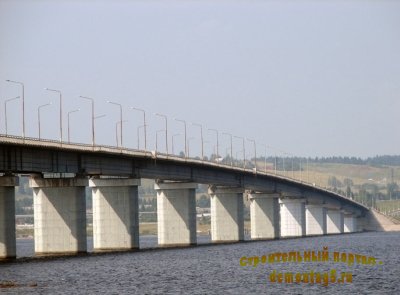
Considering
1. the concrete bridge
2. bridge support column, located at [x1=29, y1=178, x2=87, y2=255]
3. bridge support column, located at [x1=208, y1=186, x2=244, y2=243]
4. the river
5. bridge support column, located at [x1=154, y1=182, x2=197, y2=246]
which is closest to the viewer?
the river

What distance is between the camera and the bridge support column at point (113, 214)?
137250mm

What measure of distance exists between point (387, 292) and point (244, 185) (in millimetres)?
114733

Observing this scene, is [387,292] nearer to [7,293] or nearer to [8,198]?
[7,293]

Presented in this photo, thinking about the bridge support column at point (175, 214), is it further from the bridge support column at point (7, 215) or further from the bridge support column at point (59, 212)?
the bridge support column at point (7, 215)

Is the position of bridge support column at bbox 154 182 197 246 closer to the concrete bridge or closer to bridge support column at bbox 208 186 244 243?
the concrete bridge

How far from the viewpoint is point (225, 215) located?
18388 centimetres

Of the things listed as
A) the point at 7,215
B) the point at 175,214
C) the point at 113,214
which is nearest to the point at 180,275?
the point at 7,215

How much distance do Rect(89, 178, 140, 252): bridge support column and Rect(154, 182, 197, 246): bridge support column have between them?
2079 centimetres

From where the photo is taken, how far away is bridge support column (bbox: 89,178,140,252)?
137250 mm

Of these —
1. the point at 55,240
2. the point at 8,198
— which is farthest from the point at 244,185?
the point at 8,198

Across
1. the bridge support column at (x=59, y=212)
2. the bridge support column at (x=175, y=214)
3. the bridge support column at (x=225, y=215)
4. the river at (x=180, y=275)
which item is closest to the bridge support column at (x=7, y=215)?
the river at (x=180, y=275)

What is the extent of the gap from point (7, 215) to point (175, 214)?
51.5 metres

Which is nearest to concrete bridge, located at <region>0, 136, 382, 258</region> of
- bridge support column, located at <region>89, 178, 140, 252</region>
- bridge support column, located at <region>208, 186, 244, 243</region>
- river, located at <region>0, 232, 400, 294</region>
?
bridge support column, located at <region>89, 178, 140, 252</region>

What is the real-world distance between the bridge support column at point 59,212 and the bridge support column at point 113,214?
13488 mm
